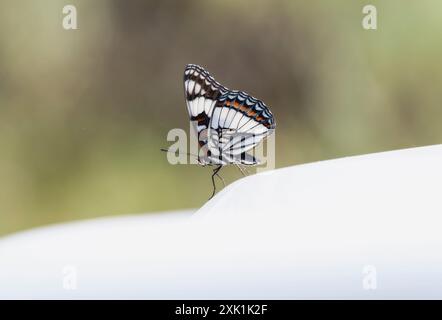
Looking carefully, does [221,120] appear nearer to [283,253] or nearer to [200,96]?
[200,96]

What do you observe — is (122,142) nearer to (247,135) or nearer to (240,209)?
(247,135)

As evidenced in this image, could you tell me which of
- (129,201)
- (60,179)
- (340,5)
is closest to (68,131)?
(60,179)

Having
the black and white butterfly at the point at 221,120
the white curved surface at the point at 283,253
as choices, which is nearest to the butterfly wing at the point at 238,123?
the black and white butterfly at the point at 221,120

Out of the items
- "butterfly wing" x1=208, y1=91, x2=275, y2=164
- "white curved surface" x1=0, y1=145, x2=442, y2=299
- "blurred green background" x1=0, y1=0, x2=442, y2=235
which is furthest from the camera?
"blurred green background" x1=0, y1=0, x2=442, y2=235

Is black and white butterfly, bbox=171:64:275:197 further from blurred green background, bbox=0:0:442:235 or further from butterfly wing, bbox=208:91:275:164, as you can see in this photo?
blurred green background, bbox=0:0:442:235

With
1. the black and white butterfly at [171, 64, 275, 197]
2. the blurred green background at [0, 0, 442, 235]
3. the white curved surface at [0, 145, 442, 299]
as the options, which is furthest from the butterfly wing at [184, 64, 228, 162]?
the white curved surface at [0, 145, 442, 299]

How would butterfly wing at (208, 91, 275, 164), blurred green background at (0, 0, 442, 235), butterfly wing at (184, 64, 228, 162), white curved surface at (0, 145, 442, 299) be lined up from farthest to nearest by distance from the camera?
blurred green background at (0, 0, 442, 235)
butterfly wing at (208, 91, 275, 164)
butterfly wing at (184, 64, 228, 162)
white curved surface at (0, 145, 442, 299)

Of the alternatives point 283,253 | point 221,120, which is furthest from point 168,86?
point 283,253
